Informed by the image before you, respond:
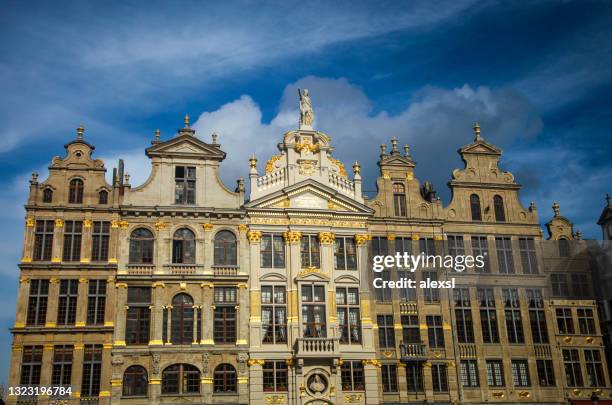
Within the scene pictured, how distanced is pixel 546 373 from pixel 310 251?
1750 cm

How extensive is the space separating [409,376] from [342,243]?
9.49 meters

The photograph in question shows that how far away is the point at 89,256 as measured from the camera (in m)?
42.8

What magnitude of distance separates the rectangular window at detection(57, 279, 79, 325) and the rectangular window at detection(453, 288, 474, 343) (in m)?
24.1

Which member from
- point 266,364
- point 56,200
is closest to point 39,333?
point 56,200

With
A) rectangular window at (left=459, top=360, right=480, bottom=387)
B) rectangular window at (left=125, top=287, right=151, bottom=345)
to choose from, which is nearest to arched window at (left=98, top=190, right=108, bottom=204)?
rectangular window at (left=125, top=287, right=151, bottom=345)

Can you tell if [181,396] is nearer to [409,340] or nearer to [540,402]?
[409,340]

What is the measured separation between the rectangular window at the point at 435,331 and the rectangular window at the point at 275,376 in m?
9.87

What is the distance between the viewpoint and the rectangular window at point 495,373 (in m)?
45.8

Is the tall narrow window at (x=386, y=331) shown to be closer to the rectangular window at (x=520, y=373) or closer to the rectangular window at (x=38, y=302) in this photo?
the rectangular window at (x=520, y=373)

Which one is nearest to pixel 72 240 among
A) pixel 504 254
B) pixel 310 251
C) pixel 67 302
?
pixel 67 302

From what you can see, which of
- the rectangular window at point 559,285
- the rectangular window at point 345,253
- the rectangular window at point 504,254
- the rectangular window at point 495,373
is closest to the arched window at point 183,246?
the rectangular window at point 345,253

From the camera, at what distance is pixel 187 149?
46.3 metres

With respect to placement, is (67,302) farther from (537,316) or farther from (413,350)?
(537,316)

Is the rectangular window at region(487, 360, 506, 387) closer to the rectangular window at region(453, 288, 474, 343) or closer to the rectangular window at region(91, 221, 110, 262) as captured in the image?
the rectangular window at region(453, 288, 474, 343)
